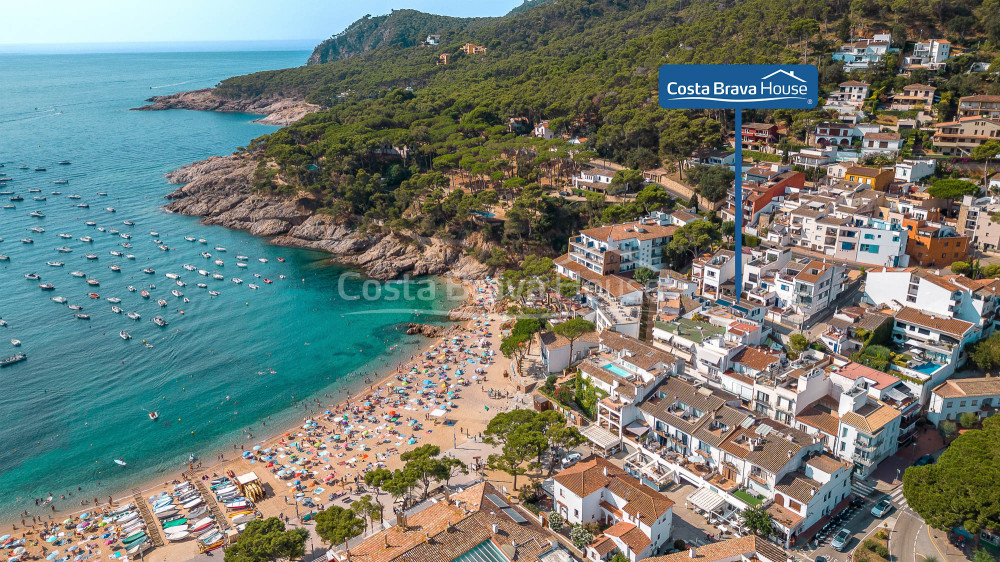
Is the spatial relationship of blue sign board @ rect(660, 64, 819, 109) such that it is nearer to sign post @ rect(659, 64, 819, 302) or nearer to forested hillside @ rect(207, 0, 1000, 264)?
sign post @ rect(659, 64, 819, 302)

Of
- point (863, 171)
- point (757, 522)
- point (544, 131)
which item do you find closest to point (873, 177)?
point (863, 171)

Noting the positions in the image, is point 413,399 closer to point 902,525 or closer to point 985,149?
point 902,525

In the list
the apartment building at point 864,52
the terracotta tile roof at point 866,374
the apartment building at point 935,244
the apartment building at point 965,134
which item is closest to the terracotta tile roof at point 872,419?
the terracotta tile roof at point 866,374

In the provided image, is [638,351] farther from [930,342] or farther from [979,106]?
[979,106]

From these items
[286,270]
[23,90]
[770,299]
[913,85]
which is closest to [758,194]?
[770,299]

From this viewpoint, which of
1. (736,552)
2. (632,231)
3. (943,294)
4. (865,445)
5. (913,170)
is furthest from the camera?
(913,170)
